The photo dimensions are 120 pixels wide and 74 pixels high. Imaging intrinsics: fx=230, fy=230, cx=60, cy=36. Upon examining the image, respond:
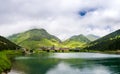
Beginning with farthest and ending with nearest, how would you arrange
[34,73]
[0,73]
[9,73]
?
[34,73] → [9,73] → [0,73]

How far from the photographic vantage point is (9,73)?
83062 millimetres

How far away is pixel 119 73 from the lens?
87.1 metres

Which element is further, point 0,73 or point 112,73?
point 112,73

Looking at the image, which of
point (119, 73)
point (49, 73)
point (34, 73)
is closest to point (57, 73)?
point (49, 73)

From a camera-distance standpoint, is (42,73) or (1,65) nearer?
(1,65)

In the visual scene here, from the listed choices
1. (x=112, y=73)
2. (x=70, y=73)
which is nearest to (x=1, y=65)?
(x=70, y=73)

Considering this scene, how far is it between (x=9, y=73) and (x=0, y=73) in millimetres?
10707

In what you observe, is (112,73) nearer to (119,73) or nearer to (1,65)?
(119,73)

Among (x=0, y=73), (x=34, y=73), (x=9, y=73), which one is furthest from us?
(x=34, y=73)

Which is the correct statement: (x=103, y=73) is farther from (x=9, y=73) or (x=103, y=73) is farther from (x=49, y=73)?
(x=9, y=73)

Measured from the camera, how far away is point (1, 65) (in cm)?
8425

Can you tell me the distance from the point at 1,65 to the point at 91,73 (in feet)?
112

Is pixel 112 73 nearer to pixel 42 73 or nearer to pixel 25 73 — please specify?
pixel 42 73

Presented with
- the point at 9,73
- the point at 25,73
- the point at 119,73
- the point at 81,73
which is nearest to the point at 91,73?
the point at 81,73
